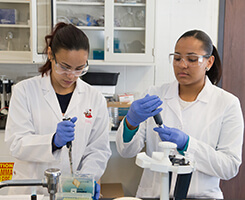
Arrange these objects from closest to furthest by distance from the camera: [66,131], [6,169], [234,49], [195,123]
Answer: [66,131] < [195,123] < [6,169] < [234,49]

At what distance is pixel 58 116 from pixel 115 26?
147 centimetres

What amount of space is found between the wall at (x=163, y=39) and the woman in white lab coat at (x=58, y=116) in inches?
57.5

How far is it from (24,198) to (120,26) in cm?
194

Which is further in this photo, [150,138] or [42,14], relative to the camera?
[42,14]

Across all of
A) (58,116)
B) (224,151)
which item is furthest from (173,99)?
(58,116)

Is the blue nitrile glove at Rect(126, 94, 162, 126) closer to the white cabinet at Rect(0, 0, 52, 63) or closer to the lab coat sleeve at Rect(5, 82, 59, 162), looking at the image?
the lab coat sleeve at Rect(5, 82, 59, 162)

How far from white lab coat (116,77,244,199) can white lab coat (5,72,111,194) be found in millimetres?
152

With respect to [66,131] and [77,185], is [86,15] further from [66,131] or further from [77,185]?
[77,185]

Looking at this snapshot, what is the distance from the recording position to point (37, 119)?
164 cm

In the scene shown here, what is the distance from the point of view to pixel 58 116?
1.66m

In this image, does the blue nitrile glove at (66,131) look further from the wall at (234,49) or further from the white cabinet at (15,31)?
the wall at (234,49)

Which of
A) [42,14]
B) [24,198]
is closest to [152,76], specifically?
[42,14]

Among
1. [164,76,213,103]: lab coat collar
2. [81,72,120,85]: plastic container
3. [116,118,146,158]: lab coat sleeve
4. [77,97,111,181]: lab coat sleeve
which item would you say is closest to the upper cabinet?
[81,72,120,85]: plastic container

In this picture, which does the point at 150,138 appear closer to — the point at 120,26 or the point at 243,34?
the point at 120,26
